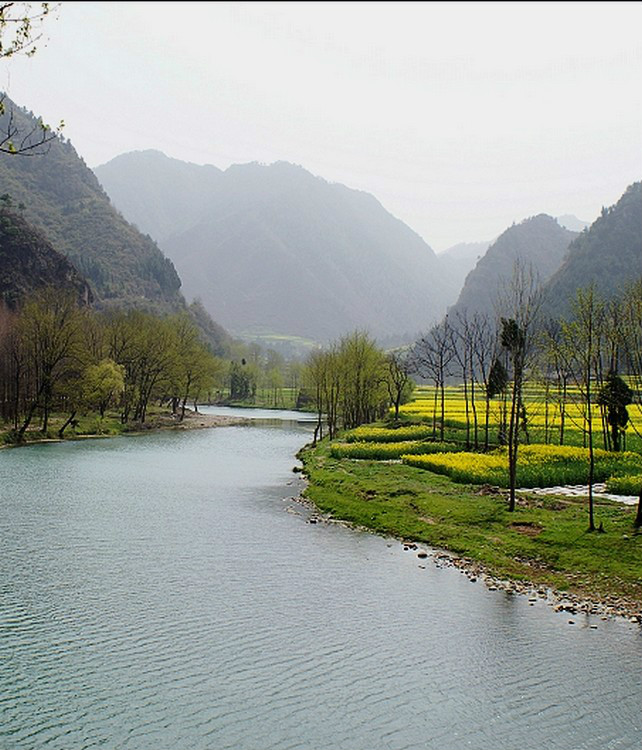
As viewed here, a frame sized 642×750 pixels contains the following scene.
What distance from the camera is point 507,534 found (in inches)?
915

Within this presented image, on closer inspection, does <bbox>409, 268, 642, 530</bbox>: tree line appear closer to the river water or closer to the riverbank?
the river water

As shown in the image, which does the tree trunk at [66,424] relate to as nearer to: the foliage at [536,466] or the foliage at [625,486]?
the foliage at [536,466]

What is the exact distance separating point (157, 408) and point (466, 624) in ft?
303

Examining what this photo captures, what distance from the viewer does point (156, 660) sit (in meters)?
13.6

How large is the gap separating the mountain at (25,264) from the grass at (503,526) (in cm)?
8232

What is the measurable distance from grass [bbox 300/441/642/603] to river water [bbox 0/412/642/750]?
6.40ft

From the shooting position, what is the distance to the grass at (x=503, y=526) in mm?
19500

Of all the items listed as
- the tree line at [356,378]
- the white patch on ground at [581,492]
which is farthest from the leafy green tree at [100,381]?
the white patch on ground at [581,492]

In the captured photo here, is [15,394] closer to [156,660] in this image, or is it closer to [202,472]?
[202,472]

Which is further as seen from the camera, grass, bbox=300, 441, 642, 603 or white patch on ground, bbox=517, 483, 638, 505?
white patch on ground, bbox=517, 483, 638, 505

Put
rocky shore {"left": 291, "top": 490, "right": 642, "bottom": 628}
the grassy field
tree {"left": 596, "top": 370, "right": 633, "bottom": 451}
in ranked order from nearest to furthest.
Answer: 1. rocky shore {"left": 291, "top": 490, "right": 642, "bottom": 628}
2. the grassy field
3. tree {"left": 596, "top": 370, "right": 633, "bottom": 451}

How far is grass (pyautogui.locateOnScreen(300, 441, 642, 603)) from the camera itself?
64.0 feet

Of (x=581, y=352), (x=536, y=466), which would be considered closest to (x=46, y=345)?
(x=536, y=466)

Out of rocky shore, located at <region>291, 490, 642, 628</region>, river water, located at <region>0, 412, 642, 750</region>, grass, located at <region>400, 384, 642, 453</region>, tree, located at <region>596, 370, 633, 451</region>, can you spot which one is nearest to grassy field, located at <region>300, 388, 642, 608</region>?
rocky shore, located at <region>291, 490, 642, 628</region>
